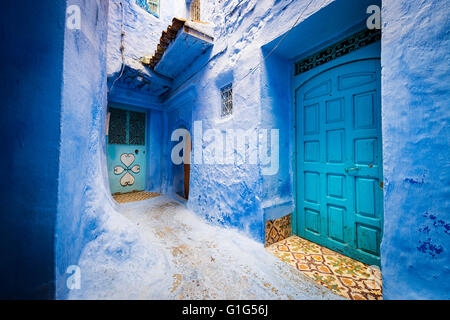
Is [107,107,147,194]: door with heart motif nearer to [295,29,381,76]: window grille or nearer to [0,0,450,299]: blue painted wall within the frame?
[0,0,450,299]: blue painted wall

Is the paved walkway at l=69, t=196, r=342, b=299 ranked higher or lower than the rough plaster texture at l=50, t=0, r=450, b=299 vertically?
lower

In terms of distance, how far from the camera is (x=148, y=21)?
5285mm

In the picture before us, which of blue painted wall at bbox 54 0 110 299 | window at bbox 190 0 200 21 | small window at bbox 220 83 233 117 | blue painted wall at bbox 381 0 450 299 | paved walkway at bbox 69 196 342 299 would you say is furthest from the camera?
window at bbox 190 0 200 21

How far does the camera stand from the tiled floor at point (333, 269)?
1.82m

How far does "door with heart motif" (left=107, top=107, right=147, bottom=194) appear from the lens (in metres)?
5.90

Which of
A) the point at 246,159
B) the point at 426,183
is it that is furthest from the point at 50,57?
the point at 426,183

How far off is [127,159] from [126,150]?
0.33 meters

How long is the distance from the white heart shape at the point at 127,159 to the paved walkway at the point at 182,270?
4.16 metres

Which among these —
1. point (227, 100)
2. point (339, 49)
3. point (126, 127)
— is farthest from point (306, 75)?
point (126, 127)

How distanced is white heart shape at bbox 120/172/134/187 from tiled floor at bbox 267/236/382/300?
5515 millimetres

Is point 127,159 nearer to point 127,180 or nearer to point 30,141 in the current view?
point 127,180

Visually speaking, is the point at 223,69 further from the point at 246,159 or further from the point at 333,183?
the point at 333,183

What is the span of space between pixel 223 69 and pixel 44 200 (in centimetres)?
329

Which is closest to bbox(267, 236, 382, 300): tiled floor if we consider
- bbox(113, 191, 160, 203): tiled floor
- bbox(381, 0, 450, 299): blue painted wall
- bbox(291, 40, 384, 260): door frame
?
bbox(381, 0, 450, 299): blue painted wall
